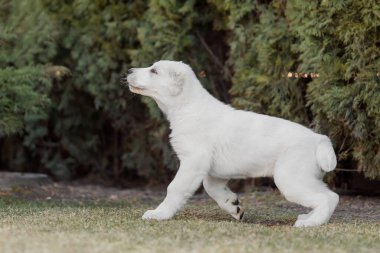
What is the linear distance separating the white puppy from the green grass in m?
0.24

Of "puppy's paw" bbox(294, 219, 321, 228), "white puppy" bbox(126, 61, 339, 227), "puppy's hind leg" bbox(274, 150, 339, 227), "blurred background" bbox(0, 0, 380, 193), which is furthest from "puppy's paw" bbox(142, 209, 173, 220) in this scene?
"blurred background" bbox(0, 0, 380, 193)

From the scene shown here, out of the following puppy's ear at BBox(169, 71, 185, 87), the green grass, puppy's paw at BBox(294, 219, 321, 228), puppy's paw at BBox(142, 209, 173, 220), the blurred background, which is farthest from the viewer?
the blurred background

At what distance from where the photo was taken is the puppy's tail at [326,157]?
6.44 meters

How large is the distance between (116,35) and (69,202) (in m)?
3.17

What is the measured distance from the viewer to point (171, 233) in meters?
5.72

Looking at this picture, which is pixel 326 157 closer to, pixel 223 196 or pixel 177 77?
pixel 223 196

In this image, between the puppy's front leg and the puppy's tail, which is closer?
the puppy's tail

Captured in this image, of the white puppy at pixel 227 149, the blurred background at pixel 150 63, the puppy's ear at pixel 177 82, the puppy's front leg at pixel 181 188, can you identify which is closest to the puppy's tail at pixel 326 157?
the white puppy at pixel 227 149

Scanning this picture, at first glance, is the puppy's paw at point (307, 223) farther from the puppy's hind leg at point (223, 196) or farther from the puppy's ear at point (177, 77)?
the puppy's ear at point (177, 77)

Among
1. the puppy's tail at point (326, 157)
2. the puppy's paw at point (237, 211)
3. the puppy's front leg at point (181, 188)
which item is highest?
the puppy's tail at point (326, 157)

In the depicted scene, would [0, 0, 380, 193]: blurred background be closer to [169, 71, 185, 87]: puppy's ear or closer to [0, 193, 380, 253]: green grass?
[0, 193, 380, 253]: green grass

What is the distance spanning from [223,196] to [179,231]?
4.00 ft

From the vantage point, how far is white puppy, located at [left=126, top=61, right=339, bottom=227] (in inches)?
255

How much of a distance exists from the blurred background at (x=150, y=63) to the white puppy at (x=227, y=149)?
1.95m
